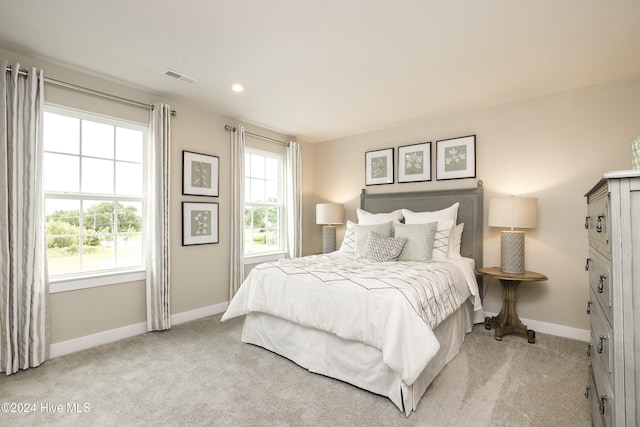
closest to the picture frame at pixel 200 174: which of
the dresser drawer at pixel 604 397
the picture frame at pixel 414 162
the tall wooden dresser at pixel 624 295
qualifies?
the picture frame at pixel 414 162

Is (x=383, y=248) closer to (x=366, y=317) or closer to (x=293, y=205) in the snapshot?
(x=366, y=317)

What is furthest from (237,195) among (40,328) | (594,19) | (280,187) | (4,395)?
(594,19)

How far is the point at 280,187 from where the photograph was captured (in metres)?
4.88

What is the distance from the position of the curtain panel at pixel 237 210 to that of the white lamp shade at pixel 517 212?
9.94 feet

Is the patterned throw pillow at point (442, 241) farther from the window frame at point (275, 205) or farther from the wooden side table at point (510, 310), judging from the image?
the window frame at point (275, 205)

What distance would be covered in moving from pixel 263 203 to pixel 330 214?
39.9 inches

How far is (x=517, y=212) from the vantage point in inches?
121

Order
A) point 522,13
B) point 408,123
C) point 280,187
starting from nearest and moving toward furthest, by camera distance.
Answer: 1. point 522,13
2. point 408,123
3. point 280,187

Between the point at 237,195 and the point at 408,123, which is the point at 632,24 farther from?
the point at 237,195

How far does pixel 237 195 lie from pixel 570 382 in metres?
3.74

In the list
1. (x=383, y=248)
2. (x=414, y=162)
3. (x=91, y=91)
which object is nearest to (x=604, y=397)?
(x=383, y=248)

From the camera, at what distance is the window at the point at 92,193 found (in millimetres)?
2791

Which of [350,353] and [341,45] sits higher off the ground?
[341,45]

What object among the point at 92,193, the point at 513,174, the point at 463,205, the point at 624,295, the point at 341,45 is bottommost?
the point at 624,295
